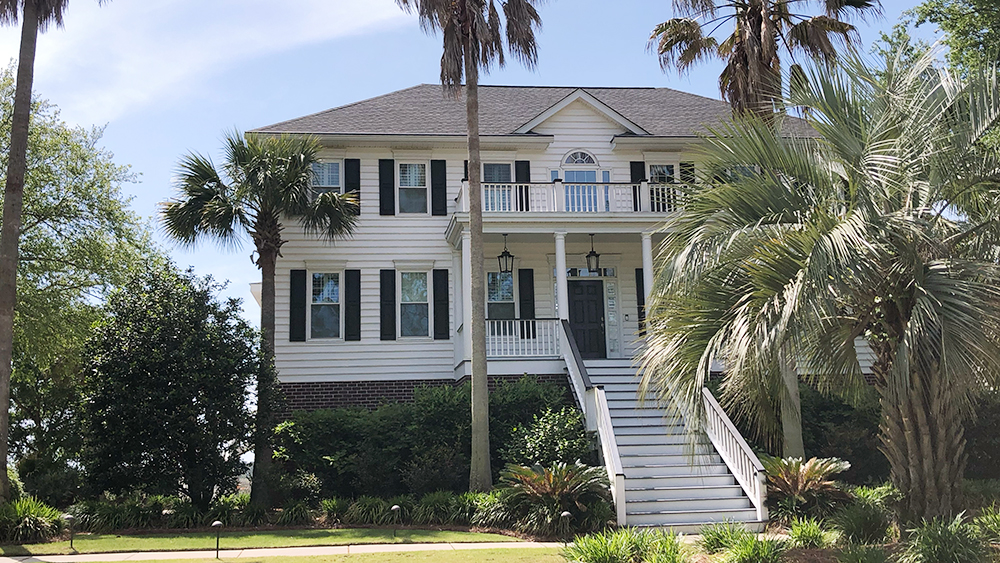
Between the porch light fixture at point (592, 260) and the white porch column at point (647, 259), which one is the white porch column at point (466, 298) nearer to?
the porch light fixture at point (592, 260)

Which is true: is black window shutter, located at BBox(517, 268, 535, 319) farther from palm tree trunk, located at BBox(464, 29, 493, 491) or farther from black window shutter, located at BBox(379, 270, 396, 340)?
palm tree trunk, located at BBox(464, 29, 493, 491)

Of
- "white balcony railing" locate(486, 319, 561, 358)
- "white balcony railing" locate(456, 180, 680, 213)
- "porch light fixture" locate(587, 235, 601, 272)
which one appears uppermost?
"white balcony railing" locate(456, 180, 680, 213)

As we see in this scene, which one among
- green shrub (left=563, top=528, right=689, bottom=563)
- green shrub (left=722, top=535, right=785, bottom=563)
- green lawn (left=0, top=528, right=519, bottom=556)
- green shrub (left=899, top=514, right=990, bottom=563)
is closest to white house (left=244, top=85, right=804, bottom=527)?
green lawn (left=0, top=528, right=519, bottom=556)

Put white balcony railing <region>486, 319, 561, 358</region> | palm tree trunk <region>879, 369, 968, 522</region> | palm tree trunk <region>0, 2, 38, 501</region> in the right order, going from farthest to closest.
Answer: white balcony railing <region>486, 319, 561, 358</region> → palm tree trunk <region>0, 2, 38, 501</region> → palm tree trunk <region>879, 369, 968, 522</region>

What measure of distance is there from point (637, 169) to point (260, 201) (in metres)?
9.56

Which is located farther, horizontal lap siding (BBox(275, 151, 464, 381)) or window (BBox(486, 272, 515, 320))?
window (BBox(486, 272, 515, 320))

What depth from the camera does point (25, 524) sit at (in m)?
12.7

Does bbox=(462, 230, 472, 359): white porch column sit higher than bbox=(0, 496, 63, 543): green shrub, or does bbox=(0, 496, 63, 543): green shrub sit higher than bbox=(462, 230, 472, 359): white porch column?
bbox=(462, 230, 472, 359): white porch column

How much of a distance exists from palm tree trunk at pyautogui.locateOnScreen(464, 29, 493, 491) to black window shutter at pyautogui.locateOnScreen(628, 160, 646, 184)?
6957 millimetres

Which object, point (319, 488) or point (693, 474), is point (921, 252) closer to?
point (693, 474)

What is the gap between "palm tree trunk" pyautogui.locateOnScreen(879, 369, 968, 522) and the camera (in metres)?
9.03

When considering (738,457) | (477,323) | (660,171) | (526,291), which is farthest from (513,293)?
(738,457)

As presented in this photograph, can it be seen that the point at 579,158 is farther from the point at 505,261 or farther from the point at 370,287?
the point at 370,287

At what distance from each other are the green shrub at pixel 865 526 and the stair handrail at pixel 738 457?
3370mm
